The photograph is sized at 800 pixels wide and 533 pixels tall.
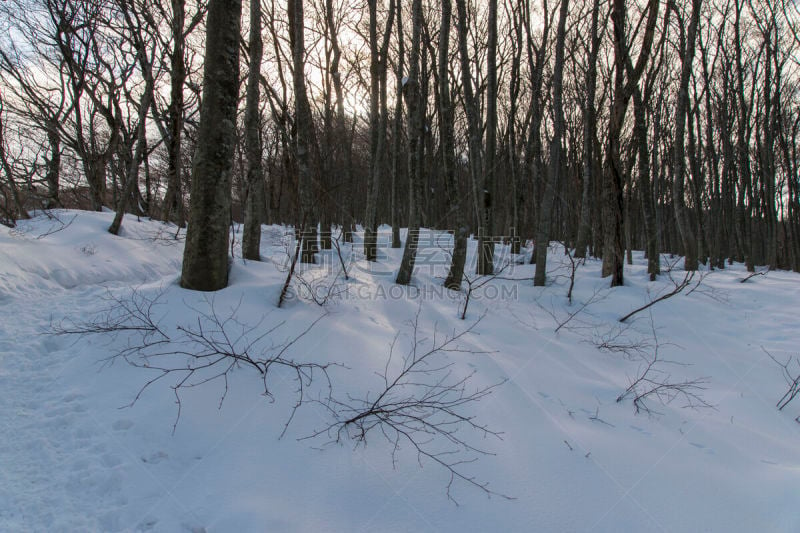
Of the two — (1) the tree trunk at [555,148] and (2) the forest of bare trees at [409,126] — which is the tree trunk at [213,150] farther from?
(1) the tree trunk at [555,148]

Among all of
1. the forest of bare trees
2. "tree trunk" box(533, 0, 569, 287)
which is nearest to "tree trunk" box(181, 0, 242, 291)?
the forest of bare trees

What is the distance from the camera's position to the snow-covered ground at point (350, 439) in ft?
5.85

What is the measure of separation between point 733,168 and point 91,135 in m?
24.6

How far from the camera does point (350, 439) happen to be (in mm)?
2283

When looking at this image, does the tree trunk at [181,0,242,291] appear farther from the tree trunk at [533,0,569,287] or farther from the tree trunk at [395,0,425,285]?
the tree trunk at [533,0,569,287]

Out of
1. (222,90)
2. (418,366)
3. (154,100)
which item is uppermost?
(154,100)

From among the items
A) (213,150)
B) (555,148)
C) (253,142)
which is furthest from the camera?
(555,148)

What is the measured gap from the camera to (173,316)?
310cm

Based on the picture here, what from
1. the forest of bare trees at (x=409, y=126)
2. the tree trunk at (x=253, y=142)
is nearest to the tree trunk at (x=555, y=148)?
the forest of bare trees at (x=409, y=126)

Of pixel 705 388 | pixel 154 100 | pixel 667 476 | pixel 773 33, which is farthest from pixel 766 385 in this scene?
pixel 154 100

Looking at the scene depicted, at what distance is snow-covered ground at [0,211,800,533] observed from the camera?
5.85 feet

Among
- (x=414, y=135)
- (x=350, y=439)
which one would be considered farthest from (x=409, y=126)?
(x=350, y=439)

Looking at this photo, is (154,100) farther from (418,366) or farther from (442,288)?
(418,366)

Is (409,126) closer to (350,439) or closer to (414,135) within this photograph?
(414,135)
